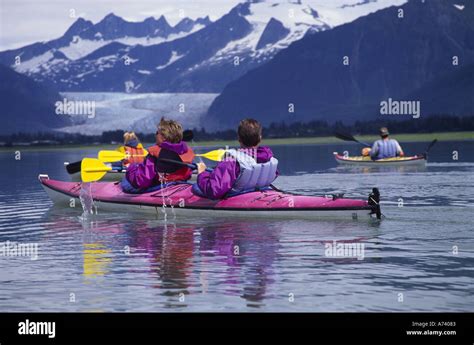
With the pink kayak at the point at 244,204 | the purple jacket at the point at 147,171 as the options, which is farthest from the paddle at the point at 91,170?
the purple jacket at the point at 147,171

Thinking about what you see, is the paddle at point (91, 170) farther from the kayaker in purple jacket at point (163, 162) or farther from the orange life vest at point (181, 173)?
the orange life vest at point (181, 173)

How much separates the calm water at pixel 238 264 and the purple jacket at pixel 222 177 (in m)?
0.63

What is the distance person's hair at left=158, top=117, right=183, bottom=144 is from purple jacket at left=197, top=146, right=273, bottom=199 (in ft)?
4.20

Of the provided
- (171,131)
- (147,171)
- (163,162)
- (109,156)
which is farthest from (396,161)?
(163,162)

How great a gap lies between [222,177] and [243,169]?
0.49m

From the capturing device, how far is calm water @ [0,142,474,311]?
11.5 m

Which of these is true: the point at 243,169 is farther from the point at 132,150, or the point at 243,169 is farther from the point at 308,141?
the point at 308,141

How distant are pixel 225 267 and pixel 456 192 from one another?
14.7m

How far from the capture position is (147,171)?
21250 mm

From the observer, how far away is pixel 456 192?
89.4ft

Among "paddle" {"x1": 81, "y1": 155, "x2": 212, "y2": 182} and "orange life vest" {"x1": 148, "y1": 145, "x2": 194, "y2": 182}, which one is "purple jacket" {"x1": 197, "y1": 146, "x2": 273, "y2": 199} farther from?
"paddle" {"x1": 81, "y1": 155, "x2": 212, "y2": 182}

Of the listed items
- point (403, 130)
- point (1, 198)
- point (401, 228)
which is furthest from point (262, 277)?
point (403, 130)
